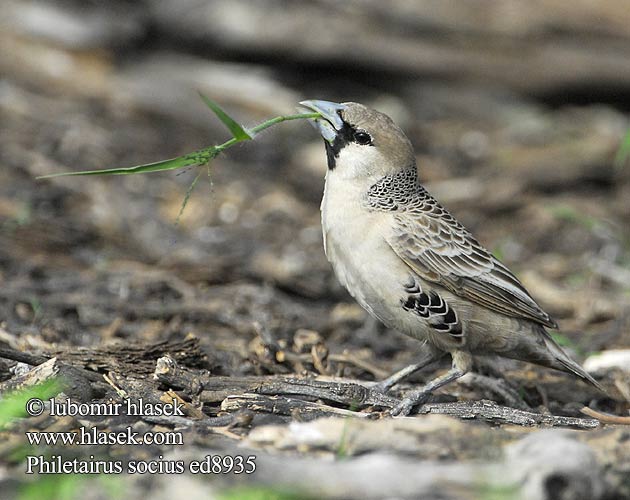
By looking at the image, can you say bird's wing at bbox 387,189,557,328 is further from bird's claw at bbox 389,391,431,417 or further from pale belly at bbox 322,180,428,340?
bird's claw at bbox 389,391,431,417

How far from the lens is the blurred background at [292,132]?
7.66m

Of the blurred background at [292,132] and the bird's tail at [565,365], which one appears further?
the blurred background at [292,132]

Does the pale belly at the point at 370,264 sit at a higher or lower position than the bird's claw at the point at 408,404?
higher

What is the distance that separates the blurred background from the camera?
7.66 m

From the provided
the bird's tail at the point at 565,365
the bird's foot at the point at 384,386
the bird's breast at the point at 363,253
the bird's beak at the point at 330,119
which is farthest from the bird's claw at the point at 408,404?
the bird's beak at the point at 330,119

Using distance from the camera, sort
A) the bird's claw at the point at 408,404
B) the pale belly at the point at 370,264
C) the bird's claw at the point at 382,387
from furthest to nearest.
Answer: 1. the bird's claw at the point at 382,387
2. the pale belly at the point at 370,264
3. the bird's claw at the point at 408,404

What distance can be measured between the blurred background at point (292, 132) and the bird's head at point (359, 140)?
6.10ft

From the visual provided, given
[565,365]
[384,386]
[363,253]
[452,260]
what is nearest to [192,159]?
[363,253]

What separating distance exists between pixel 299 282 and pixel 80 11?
489 cm

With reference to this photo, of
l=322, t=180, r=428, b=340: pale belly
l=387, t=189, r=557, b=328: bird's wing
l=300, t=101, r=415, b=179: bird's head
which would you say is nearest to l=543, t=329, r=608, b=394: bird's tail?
l=387, t=189, r=557, b=328: bird's wing

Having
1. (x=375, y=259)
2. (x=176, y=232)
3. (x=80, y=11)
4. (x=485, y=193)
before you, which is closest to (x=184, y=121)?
(x=80, y=11)

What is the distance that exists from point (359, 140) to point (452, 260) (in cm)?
91

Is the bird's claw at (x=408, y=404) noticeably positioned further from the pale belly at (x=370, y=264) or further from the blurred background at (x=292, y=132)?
the blurred background at (x=292, y=132)

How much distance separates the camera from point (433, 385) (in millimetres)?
4965
